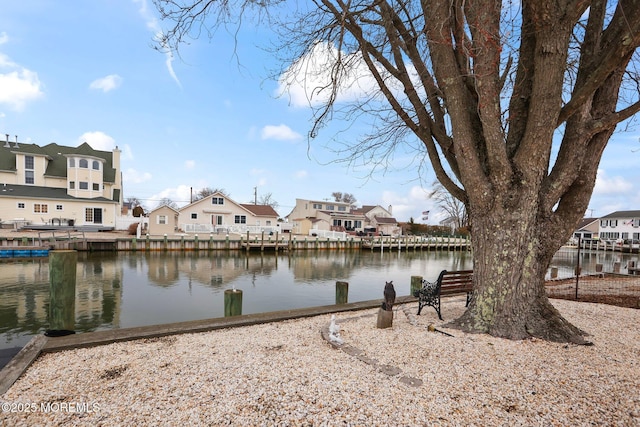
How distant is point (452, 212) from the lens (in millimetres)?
51312

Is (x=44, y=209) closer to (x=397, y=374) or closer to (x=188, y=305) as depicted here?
(x=188, y=305)

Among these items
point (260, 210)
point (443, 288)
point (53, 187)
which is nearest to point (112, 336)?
point (443, 288)

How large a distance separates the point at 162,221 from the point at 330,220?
71.0 ft

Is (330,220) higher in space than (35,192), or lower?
lower

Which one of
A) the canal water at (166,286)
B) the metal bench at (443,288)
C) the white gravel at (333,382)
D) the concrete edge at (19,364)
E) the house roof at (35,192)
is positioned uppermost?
the house roof at (35,192)

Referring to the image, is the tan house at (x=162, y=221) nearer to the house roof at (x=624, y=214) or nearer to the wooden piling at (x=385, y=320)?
the wooden piling at (x=385, y=320)

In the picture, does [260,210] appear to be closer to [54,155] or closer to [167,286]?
[54,155]

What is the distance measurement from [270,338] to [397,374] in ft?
6.06

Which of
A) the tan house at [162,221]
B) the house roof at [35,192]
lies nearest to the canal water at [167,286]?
the tan house at [162,221]

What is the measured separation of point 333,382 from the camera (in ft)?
9.64

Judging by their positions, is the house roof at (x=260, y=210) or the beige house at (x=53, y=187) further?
the house roof at (x=260, y=210)

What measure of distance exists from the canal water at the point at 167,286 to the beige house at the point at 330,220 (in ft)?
61.3

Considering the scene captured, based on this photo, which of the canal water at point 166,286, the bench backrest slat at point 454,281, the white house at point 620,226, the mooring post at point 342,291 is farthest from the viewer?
the white house at point 620,226

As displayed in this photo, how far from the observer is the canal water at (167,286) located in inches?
336
